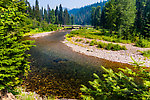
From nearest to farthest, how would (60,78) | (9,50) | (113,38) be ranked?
(9,50) → (60,78) → (113,38)

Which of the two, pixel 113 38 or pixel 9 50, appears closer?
pixel 9 50

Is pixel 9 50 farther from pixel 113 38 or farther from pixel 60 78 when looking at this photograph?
Answer: pixel 113 38

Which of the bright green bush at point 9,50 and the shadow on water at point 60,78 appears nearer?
the bright green bush at point 9,50

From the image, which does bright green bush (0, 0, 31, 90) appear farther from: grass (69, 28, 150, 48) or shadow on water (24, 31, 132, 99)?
grass (69, 28, 150, 48)

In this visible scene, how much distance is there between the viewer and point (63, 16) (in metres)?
110

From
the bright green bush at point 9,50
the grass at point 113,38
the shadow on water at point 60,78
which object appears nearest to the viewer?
the bright green bush at point 9,50

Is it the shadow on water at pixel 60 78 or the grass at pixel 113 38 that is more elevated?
the grass at pixel 113 38

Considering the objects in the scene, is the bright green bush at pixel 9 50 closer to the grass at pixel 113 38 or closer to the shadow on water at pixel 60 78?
the shadow on water at pixel 60 78

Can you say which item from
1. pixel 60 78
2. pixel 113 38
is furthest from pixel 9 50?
pixel 113 38

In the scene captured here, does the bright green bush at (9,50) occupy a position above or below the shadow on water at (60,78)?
above

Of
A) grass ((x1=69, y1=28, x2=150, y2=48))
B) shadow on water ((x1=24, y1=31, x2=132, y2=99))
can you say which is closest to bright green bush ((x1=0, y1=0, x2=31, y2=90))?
shadow on water ((x1=24, y1=31, x2=132, y2=99))

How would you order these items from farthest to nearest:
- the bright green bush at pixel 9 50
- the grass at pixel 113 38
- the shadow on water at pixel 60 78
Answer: the grass at pixel 113 38, the shadow on water at pixel 60 78, the bright green bush at pixel 9 50

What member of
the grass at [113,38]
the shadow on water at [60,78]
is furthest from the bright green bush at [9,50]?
the grass at [113,38]

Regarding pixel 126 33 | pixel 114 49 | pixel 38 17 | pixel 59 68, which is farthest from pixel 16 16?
pixel 38 17
